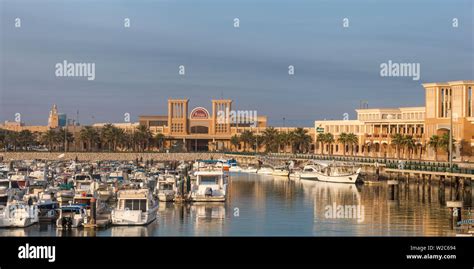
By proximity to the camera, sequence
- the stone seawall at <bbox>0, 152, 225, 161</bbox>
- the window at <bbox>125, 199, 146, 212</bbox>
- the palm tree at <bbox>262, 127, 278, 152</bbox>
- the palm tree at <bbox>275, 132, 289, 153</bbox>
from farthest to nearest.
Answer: the palm tree at <bbox>262, 127, 278, 152</bbox> → the palm tree at <bbox>275, 132, 289, 153</bbox> → the stone seawall at <bbox>0, 152, 225, 161</bbox> → the window at <bbox>125, 199, 146, 212</bbox>

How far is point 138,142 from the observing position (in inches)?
7397

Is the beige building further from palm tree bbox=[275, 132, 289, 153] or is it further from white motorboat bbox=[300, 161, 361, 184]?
white motorboat bbox=[300, 161, 361, 184]

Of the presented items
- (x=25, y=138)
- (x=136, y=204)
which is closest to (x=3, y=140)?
(x=25, y=138)

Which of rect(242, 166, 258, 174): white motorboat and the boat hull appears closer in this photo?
the boat hull

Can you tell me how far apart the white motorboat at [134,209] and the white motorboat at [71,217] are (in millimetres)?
2085

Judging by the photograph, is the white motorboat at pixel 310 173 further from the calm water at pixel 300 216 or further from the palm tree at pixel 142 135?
the palm tree at pixel 142 135

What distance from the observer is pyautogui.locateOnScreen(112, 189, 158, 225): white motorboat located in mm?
51125

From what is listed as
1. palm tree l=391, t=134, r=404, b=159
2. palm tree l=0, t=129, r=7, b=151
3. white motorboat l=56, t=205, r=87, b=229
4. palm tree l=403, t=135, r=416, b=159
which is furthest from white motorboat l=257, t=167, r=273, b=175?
palm tree l=0, t=129, r=7, b=151

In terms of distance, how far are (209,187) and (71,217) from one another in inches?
774

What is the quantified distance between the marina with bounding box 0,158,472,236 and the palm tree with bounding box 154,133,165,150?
98.1 m

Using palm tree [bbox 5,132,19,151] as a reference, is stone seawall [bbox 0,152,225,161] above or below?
below
